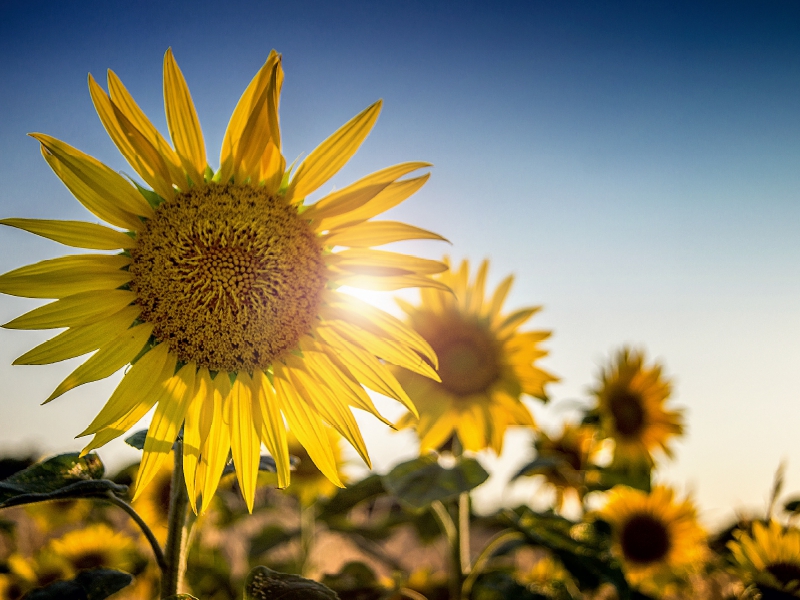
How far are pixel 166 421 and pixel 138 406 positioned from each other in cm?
7

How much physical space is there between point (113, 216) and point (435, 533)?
2.43 metres

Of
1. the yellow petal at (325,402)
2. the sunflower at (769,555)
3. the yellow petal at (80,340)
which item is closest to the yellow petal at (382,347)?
the yellow petal at (325,402)

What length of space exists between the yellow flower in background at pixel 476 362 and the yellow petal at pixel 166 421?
1.24m

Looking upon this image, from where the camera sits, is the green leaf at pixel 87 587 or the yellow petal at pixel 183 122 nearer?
the yellow petal at pixel 183 122

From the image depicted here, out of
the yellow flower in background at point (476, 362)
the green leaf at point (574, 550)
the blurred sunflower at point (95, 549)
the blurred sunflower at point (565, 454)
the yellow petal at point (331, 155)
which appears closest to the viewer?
the yellow petal at point (331, 155)

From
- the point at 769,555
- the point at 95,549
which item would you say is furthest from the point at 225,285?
the point at 95,549

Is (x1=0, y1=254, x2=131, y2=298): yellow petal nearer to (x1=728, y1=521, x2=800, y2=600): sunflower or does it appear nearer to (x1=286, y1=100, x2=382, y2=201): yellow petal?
(x1=286, y1=100, x2=382, y2=201): yellow petal

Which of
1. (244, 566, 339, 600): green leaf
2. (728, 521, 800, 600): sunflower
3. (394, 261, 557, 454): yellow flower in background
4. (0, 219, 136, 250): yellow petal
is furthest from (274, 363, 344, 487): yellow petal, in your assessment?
(728, 521, 800, 600): sunflower

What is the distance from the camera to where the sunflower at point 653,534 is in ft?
10.6

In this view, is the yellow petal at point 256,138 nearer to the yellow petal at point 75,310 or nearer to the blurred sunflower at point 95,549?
the yellow petal at point 75,310

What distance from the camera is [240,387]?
4.65 feet

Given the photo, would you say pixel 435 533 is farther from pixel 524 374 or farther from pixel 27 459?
pixel 27 459

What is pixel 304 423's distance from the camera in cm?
141

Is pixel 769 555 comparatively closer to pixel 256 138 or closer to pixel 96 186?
pixel 256 138
